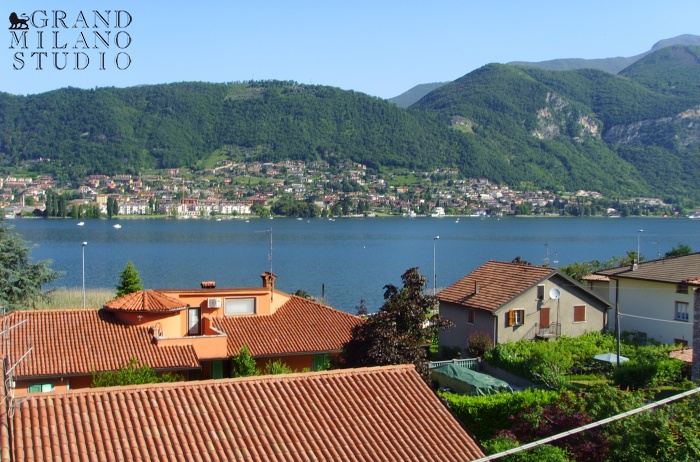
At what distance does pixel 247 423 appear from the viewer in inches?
365

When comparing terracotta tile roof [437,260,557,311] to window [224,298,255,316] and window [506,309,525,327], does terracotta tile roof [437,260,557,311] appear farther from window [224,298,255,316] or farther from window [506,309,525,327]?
window [224,298,255,316]

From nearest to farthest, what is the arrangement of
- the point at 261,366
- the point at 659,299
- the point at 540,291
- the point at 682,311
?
the point at 261,366 → the point at 540,291 → the point at 682,311 → the point at 659,299

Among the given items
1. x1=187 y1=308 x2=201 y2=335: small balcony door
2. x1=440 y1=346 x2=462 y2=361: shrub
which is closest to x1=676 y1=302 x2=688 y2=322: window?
x1=440 y1=346 x2=462 y2=361: shrub

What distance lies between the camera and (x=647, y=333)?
26734mm

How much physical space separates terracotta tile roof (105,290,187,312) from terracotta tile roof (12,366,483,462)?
10.1 metres

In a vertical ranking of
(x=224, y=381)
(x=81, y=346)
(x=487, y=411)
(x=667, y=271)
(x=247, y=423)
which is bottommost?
(x=487, y=411)

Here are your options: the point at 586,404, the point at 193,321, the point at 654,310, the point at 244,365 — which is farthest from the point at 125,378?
the point at 654,310

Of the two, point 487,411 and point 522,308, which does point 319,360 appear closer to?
point 487,411

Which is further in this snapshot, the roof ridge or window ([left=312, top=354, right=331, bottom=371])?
window ([left=312, top=354, right=331, bottom=371])

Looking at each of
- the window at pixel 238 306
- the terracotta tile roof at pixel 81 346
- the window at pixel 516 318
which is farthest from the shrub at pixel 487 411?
the window at pixel 238 306

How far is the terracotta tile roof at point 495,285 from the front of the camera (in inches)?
966

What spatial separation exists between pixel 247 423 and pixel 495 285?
692 inches

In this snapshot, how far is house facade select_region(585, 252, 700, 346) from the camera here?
2569 cm

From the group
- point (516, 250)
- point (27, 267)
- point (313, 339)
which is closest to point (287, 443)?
point (313, 339)
